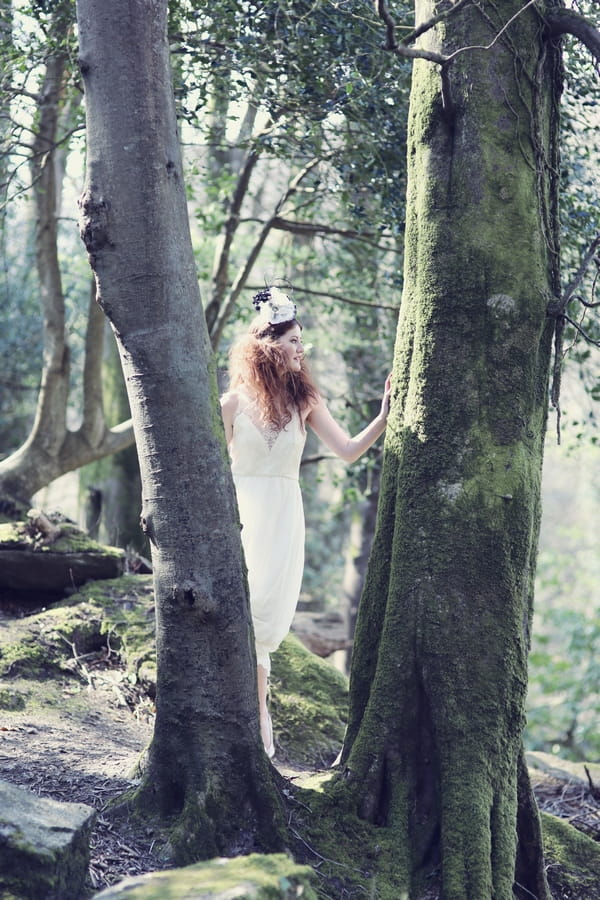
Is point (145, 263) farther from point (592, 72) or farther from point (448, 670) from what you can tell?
point (592, 72)

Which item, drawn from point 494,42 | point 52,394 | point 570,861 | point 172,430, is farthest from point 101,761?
point 52,394

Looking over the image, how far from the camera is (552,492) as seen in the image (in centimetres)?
3831

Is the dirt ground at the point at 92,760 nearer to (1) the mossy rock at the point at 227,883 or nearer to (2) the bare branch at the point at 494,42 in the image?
(1) the mossy rock at the point at 227,883

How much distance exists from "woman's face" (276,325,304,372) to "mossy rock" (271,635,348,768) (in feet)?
7.78

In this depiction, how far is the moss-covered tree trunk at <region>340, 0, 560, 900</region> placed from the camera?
3.83 metres

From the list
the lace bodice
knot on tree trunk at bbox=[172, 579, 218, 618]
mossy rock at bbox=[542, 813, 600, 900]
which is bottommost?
mossy rock at bbox=[542, 813, 600, 900]

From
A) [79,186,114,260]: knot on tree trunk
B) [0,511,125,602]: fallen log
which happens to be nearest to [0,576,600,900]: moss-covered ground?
[0,511,125,602]: fallen log

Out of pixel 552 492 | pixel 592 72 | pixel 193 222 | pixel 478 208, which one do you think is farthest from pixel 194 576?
pixel 552 492

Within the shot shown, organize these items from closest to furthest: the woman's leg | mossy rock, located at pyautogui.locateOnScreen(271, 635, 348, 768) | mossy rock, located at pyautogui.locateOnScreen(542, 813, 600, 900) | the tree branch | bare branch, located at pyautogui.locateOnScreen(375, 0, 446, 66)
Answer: bare branch, located at pyautogui.locateOnScreen(375, 0, 446, 66)
the tree branch
mossy rock, located at pyautogui.locateOnScreen(542, 813, 600, 900)
the woman's leg
mossy rock, located at pyautogui.locateOnScreen(271, 635, 348, 768)

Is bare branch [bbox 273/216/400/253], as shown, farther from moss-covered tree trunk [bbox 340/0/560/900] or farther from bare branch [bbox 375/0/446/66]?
bare branch [bbox 375/0/446/66]

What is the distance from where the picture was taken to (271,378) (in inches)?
201

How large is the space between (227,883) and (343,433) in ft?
9.55

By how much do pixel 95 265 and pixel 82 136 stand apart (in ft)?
11.9

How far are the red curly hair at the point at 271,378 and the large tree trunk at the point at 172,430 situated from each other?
4.52 feet
